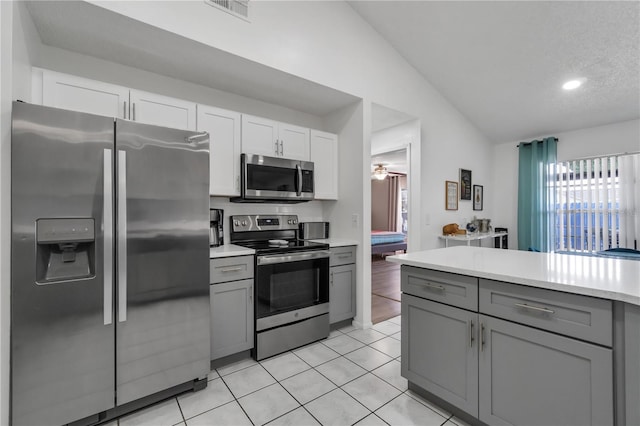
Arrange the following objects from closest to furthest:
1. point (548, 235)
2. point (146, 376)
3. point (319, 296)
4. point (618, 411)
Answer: point (618, 411)
point (146, 376)
point (319, 296)
point (548, 235)

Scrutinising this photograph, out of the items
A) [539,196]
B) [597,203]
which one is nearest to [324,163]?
[539,196]

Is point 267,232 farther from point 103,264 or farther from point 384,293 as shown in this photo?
point 384,293

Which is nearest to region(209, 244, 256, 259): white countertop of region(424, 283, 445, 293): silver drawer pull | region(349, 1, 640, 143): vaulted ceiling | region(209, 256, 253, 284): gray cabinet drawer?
region(209, 256, 253, 284): gray cabinet drawer

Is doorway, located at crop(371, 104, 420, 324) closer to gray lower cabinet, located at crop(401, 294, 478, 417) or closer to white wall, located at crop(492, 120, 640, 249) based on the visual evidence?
gray lower cabinet, located at crop(401, 294, 478, 417)

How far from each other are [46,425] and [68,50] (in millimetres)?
2484

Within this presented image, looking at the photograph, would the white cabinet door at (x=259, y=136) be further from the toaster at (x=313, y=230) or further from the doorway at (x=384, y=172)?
the doorway at (x=384, y=172)

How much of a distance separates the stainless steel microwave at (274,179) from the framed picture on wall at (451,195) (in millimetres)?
2343

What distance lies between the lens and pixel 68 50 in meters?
2.24

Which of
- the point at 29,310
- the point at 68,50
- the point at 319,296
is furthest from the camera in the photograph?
the point at 319,296

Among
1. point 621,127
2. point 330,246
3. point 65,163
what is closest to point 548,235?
point 621,127

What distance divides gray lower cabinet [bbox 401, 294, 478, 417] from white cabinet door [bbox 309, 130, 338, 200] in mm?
1655

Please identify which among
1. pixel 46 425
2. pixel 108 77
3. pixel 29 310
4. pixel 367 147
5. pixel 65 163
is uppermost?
pixel 108 77

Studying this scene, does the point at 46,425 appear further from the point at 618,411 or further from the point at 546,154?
the point at 546,154

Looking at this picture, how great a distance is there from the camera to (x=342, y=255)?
3016 mm
